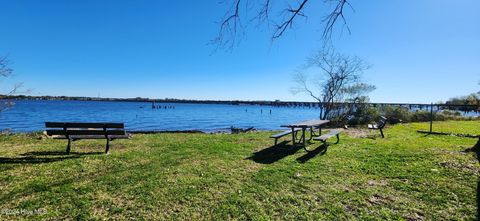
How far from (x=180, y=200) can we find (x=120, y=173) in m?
2.06

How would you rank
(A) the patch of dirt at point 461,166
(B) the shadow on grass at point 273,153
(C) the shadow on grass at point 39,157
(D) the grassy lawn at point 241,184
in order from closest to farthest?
(D) the grassy lawn at point 241,184 → (A) the patch of dirt at point 461,166 → (C) the shadow on grass at point 39,157 → (B) the shadow on grass at point 273,153

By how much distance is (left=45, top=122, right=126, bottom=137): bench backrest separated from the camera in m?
7.38

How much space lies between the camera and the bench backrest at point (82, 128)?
291 inches

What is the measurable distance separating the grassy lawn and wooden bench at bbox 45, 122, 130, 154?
1.58 ft

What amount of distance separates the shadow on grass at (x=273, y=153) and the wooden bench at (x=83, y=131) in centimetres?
375

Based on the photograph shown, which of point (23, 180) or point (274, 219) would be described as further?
point (23, 180)

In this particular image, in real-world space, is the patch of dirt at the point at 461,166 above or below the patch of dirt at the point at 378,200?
above

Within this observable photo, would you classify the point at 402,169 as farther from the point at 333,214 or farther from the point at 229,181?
the point at 229,181

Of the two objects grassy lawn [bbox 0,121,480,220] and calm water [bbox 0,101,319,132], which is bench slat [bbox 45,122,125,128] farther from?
calm water [bbox 0,101,319,132]

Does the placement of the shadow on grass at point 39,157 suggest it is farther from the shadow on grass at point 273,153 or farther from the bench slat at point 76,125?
the shadow on grass at point 273,153

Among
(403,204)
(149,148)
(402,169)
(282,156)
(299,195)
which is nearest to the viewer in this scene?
(403,204)

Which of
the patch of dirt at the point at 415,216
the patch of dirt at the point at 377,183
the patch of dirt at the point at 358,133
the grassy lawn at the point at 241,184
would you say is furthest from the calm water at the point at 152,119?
the patch of dirt at the point at 415,216

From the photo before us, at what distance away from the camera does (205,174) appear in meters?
5.64

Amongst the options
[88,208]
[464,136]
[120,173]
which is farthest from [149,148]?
[464,136]
